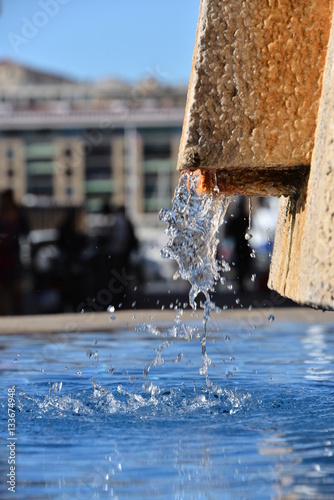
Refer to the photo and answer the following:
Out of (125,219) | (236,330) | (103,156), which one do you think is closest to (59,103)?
(103,156)

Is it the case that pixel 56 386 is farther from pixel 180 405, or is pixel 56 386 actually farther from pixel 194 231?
pixel 194 231

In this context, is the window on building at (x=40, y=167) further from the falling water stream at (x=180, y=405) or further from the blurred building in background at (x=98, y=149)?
the falling water stream at (x=180, y=405)

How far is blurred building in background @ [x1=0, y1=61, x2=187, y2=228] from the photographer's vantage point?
77.3 m

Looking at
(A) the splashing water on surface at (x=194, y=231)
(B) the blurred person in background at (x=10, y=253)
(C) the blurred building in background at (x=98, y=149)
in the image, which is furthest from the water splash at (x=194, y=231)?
(C) the blurred building in background at (x=98, y=149)

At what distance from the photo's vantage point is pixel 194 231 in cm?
383

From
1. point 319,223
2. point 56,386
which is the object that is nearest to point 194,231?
point 56,386

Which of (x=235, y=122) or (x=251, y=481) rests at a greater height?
(x=235, y=122)

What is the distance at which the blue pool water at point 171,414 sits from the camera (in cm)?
233

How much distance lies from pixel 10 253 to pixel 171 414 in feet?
19.1

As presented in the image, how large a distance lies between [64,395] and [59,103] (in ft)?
254

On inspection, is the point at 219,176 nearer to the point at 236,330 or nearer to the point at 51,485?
the point at 51,485

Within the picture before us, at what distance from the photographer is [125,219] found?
1112 cm

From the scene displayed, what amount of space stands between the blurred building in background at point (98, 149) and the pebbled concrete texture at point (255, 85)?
7347 cm

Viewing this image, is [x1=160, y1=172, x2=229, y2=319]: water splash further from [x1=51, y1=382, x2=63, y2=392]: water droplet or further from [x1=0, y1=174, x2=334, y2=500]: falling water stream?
[x1=51, y1=382, x2=63, y2=392]: water droplet
